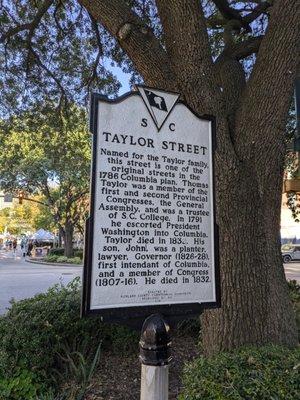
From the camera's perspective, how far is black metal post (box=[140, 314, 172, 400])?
205cm

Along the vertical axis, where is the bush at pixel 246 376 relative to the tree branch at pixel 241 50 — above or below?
below

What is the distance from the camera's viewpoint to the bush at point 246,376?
8.93 ft

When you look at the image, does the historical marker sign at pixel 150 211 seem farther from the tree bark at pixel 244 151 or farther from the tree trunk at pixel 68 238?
the tree trunk at pixel 68 238

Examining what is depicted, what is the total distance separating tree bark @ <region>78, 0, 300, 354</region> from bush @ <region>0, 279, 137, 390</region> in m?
1.46

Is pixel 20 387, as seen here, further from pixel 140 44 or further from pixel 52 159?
pixel 52 159

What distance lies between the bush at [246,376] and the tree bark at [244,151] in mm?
461

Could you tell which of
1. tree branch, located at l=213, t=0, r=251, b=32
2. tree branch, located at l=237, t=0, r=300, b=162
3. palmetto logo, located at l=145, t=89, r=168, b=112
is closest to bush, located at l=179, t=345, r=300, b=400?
tree branch, located at l=237, t=0, r=300, b=162

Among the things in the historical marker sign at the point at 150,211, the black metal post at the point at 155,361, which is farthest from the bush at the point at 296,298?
the black metal post at the point at 155,361

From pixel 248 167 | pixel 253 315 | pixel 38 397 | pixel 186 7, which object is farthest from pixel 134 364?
pixel 186 7

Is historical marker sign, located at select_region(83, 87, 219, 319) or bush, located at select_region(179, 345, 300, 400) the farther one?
bush, located at select_region(179, 345, 300, 400)

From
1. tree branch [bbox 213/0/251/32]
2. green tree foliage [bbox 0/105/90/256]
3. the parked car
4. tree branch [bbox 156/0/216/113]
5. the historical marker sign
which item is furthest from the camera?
the parked car

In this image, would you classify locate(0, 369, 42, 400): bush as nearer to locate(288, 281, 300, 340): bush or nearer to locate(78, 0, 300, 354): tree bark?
locate(78, 0, 300, 354): tree bark

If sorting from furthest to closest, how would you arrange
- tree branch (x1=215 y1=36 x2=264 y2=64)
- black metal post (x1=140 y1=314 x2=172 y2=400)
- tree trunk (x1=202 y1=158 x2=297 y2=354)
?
1. tree branch (x1=215 y1=36 x2=264 y2=64)
2. tree trunk (x1=202 y1=158 x2=297 y2=354)
3. black metal post (x1=140 y1=314 x2=172 y2=400)

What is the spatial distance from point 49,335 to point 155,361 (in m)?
2.62
